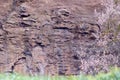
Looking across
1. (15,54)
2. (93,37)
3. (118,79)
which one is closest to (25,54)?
(15,54)

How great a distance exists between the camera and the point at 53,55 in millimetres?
15117

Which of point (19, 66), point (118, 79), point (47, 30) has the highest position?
point (118, 79)

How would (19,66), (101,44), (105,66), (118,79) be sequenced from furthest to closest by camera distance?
(19,66)
(101,44)
(105,66)
(118,79)

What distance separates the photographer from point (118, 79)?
14.0 feet

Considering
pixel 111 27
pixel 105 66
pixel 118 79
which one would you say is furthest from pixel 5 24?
pixel 118 79

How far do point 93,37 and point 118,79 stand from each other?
11.3 m

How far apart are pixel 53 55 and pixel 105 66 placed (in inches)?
155

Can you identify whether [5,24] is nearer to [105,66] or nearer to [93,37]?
[93,37]

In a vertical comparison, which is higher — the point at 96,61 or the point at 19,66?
the point at 96,61

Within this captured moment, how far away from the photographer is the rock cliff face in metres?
15.0

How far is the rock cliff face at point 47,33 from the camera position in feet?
49.1

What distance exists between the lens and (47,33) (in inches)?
612

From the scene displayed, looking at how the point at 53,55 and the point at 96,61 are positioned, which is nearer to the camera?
the point at 96,61

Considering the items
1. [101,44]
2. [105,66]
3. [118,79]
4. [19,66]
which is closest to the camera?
[118,79]
